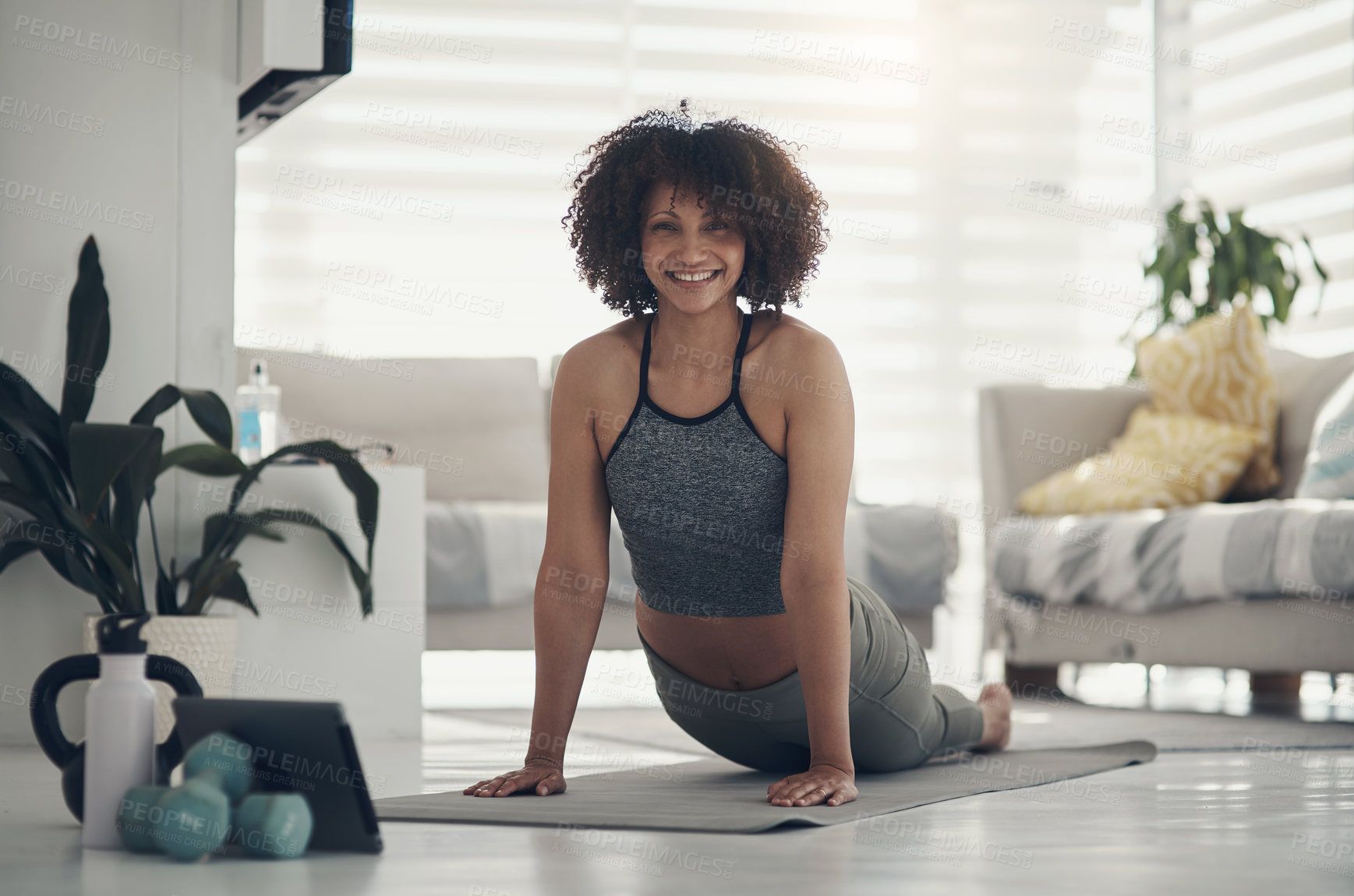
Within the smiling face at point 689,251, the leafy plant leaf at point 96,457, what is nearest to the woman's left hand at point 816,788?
the smiling face at point 689,251

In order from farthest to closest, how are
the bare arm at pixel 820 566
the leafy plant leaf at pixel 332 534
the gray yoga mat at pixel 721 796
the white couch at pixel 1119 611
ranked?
the white couch at pixel 1119 611, the leafy plant leaf at pixel 332 534, the bare arm at pixel 820 566, the gray yoga mat at pixel 721 796

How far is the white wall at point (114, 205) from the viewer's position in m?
2.27

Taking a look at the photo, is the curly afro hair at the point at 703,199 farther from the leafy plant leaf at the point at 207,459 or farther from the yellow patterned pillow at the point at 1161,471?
the yellow patterned pillow at the point at 1161,471

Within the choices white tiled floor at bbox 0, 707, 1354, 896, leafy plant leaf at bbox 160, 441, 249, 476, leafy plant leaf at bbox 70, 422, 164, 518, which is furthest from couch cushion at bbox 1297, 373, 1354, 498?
leafy plant leaf at bbox 70, 422, 164, 518

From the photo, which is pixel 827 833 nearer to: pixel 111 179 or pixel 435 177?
pixel 111 179

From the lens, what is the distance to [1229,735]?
2.44 meters

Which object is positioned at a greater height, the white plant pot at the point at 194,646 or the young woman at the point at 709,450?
the young woman at the point at 709,450

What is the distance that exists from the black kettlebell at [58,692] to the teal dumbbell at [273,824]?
11cm

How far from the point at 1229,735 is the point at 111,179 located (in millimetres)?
2083

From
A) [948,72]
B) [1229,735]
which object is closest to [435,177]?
[948,72]

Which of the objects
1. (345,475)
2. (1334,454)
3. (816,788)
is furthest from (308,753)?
(1334,454)

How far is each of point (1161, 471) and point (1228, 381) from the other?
33 centimetres

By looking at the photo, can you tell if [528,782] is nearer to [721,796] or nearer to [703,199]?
[721,796]

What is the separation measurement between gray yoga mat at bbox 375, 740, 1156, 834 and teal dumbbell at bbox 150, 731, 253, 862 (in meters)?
0.25
